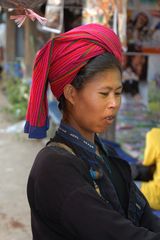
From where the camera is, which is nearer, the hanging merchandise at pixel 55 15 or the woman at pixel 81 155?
the woman at pixel 81 155

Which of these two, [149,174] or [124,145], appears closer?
[149,174]

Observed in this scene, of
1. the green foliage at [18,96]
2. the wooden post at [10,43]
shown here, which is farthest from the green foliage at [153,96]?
the wooden post at [10,43]

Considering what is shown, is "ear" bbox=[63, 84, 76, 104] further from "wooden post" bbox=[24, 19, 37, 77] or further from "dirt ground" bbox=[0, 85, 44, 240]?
"wooden post" bbox=[24, 19, 37, 77]

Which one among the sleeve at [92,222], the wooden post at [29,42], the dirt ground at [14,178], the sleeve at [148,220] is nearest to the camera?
the sleeve at [92,222]

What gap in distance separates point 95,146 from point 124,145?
302cm

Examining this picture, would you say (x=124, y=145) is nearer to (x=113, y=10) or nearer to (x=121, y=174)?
(x=113, y=10)

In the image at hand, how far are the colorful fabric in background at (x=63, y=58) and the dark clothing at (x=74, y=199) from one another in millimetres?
111

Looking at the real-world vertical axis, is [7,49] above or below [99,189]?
below

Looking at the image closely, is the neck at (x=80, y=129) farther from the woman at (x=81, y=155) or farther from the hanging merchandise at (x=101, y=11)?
the hanging merchandise at (x=101, y=11)

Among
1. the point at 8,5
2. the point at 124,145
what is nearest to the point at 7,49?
the point at 124,145

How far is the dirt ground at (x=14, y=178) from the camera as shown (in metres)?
3.74

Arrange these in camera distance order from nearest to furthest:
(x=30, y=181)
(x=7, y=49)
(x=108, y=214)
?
(x=108, y=214) < (x=30, y=181) < (x=7, y=49)

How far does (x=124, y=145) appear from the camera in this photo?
4.49m

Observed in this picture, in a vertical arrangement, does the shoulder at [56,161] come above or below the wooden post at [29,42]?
above
